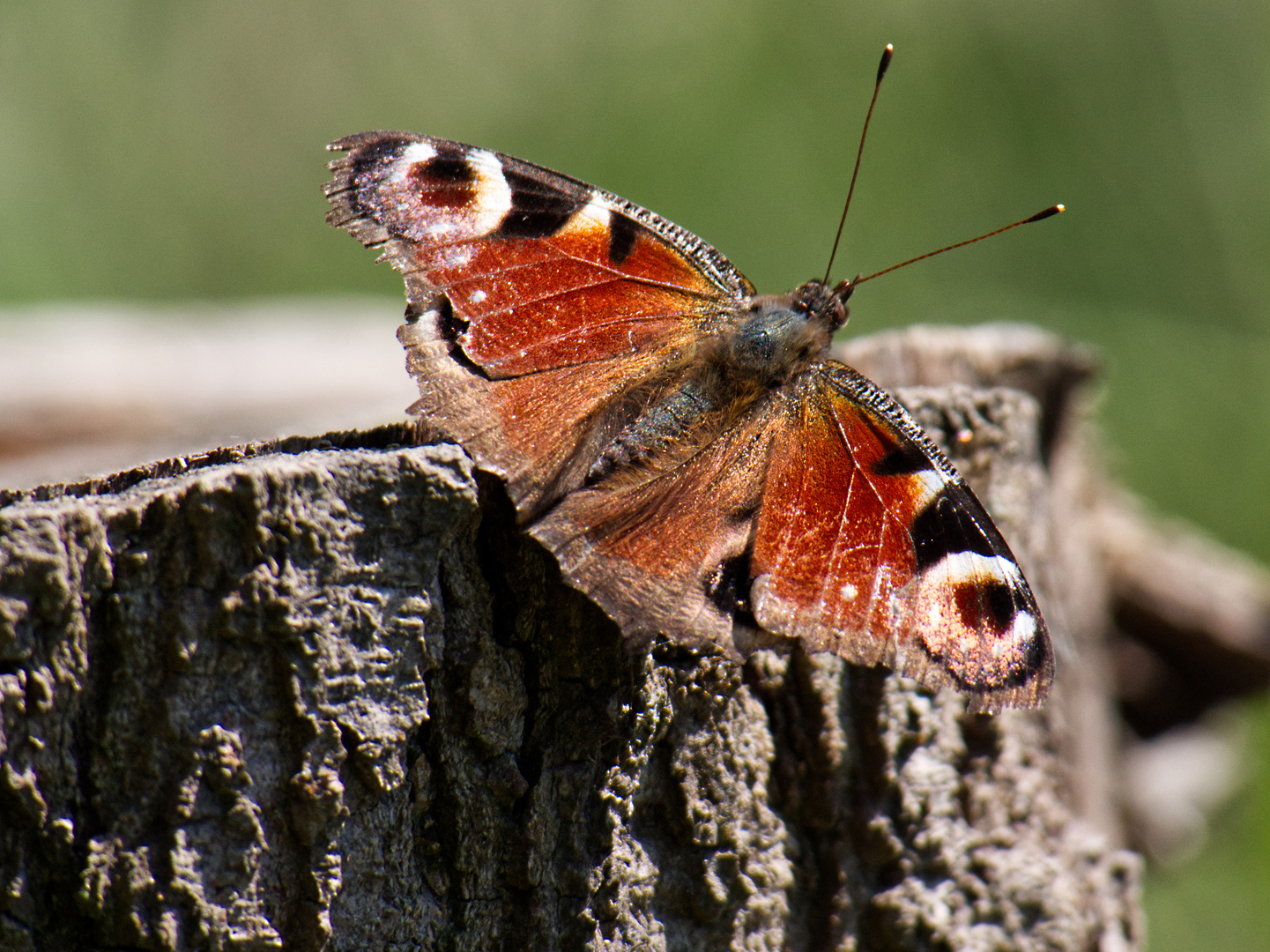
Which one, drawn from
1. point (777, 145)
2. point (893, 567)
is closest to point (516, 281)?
point (893, 567)

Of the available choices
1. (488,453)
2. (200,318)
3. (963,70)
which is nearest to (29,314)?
(200,318)

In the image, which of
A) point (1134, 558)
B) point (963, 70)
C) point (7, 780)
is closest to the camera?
point (7, 780)

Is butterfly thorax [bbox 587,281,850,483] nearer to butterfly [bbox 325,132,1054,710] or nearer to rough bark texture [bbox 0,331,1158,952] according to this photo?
butterfly [bbox 325,132,1054,710]

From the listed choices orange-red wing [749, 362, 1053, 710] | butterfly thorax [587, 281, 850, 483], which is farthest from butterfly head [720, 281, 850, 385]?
orange-red wing [749, 362, 1053, 710]

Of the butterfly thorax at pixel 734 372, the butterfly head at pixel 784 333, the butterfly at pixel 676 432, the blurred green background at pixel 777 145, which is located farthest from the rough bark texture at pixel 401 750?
the blurred green background at pixel 777 145

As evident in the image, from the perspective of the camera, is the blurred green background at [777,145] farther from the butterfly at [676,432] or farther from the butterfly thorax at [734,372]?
the butterfly at [676,432]

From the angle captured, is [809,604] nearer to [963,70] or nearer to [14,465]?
[14,465]

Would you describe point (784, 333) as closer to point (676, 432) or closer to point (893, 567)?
point (676, 432)
